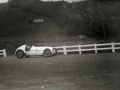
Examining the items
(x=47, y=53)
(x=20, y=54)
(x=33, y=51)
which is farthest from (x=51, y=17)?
(x=47, y=53)

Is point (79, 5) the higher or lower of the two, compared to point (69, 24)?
higher

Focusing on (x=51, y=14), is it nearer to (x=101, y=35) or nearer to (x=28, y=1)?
(x=28, y=1)

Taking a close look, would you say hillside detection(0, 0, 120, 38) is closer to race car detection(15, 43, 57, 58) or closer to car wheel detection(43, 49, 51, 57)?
race car detection(15, 43, 57, 58)

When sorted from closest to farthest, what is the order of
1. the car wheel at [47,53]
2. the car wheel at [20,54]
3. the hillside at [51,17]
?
the car wheel at [47,53] < the car wheel at [20,54] < the hillside at [51,17]

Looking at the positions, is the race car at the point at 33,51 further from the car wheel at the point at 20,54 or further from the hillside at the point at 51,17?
the hillside at the point at 51,17

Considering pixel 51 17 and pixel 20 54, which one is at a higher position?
pixel 51 17

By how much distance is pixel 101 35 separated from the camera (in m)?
34.9

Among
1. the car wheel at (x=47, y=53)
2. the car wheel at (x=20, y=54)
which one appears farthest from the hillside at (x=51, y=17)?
the car wheel at (x=20, y=54)

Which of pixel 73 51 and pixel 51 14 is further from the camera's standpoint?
pixel 51 14

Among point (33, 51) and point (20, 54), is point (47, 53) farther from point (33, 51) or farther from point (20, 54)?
point (20, 54)

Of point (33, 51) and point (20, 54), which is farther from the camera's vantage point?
point (33, 51)

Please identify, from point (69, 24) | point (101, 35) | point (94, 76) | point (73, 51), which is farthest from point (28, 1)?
point (94, 76)

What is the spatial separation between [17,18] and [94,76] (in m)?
40.7

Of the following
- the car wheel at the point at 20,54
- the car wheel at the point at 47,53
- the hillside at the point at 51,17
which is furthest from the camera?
the hillside at the point at 51,17
